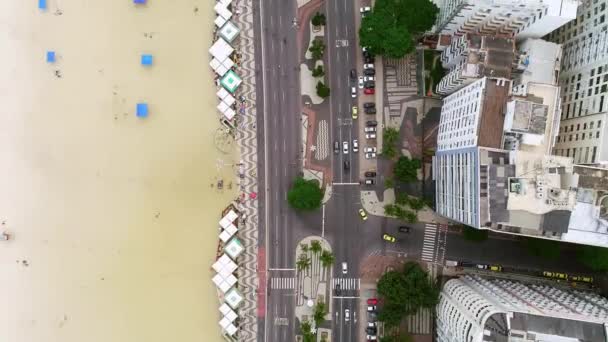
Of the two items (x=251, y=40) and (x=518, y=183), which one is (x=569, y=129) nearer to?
(x=518, y=183)

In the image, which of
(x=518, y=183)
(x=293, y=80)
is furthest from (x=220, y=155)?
(x=518, y=183)

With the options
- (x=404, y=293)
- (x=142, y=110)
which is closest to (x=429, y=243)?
(x=404, y=293)

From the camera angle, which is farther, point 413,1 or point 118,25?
point 118,25

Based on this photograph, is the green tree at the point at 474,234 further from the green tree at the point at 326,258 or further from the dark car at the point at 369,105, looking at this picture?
the dark car at the point at 369,105

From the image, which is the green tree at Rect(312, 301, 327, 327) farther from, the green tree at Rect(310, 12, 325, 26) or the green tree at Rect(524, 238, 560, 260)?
the green tree at Rect(310, 12, 325, 26)

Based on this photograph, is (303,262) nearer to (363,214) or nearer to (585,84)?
(363,214)

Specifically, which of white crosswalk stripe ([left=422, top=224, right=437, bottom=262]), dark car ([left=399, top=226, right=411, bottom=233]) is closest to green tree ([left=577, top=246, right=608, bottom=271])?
white crosswalk stripe ([left=422, top=224, right=437, bottom=262])
